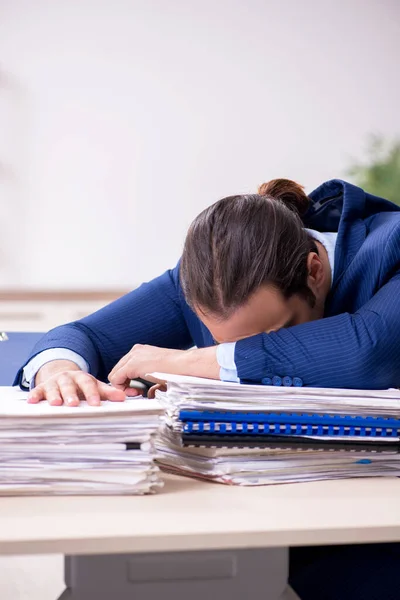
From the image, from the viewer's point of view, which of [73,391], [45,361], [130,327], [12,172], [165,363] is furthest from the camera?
[12,172]

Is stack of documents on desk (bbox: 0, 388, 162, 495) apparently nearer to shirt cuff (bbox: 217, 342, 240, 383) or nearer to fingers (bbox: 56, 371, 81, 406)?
fingers (bbox: 56, 371, 81, 406)

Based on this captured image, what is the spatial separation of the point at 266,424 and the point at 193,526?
190 millimetres

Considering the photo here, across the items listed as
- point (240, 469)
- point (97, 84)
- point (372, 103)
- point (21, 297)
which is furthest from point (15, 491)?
point (372, 103)

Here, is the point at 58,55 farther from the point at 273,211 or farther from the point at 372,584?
the point at 372,584

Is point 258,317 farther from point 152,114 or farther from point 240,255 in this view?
point 152,114

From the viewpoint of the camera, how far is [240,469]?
2.75 feet

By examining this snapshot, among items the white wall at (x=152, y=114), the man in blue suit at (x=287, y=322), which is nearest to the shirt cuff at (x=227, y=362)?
the man in blue suit at (x=287, y=322)

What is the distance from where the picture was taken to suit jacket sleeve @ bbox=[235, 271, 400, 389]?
100 cm

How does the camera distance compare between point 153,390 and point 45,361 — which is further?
point 45,361

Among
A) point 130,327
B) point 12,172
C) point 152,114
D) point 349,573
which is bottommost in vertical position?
point 349,573

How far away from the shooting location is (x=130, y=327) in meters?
1.53

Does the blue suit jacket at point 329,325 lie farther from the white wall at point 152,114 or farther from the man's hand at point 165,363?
the white wall at point 152,114

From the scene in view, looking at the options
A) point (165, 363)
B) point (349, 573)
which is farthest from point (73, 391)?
point (349, 573)

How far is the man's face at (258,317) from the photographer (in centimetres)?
113
